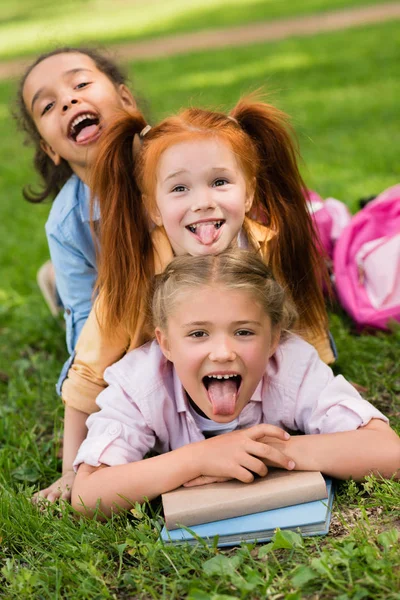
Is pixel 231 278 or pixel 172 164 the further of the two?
pixel 172 164

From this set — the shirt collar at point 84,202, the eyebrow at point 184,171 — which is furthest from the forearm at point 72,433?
the eyebrow at point 184,171

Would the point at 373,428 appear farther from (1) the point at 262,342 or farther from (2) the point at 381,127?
(2) the point at 381,127

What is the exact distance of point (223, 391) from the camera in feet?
8.35

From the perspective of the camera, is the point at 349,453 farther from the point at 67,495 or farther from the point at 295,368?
the point at 67,495

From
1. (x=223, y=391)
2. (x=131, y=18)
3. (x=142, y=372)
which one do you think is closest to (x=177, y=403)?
(x=142, y=372)

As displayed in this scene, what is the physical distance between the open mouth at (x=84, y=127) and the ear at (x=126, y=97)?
22 centimetres

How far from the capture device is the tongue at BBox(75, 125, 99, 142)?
3.36m

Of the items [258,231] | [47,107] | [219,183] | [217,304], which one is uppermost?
[47,107]

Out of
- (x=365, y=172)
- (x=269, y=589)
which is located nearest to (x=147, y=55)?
(x=365, y=172)

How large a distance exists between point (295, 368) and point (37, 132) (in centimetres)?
161

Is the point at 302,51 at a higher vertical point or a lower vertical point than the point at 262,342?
higher

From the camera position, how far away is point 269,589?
6.79 ft

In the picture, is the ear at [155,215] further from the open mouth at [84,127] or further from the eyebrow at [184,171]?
the open mouth at [84,127]

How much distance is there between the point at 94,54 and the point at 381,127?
14.3 ft
